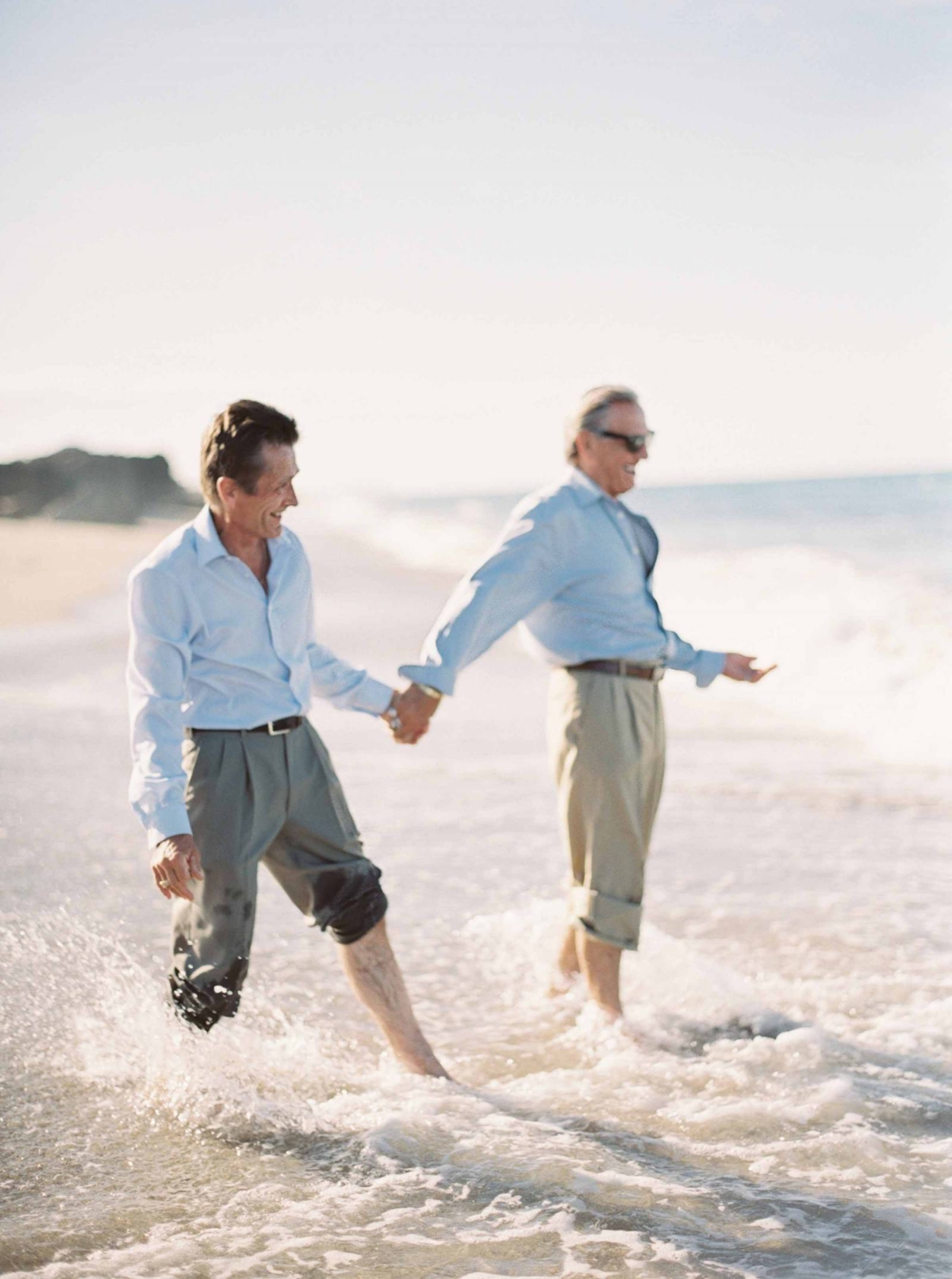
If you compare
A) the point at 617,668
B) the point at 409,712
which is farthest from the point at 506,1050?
the point at 617,668

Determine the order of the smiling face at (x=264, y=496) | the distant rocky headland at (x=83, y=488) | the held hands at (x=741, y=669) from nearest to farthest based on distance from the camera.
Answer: the smiling face at (x=264, y=496) < the held hands at (x=741, y=669) < the distant rocky headland at (x=83, y=488)

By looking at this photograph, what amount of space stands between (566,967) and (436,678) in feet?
4.26

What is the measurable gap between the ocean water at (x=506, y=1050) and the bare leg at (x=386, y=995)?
0.09 metres

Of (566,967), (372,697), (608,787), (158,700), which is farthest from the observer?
(566,967)

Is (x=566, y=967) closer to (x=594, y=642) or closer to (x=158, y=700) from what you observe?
(x=594, y=642)

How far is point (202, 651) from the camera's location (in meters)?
3.59

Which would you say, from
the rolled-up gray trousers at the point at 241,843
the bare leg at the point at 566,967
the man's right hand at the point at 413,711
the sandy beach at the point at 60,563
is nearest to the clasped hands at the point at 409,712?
the man's right hand at the point at 413,711

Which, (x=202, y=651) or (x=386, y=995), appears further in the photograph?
(x=386, y=995)

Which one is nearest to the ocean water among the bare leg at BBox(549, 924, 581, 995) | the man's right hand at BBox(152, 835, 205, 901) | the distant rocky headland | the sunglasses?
the bare leg at BBox(549, 924, 581, 995)

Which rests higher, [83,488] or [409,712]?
[83,488]

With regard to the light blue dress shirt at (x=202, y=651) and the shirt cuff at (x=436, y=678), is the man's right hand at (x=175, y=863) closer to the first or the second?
the light blue dress shirt at (x=202, y=651)

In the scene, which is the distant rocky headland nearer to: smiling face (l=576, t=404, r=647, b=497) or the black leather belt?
smiling face (l=576, t=404, r=647, b=497)

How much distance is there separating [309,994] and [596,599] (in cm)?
176

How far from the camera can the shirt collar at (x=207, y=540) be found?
3.56 m
